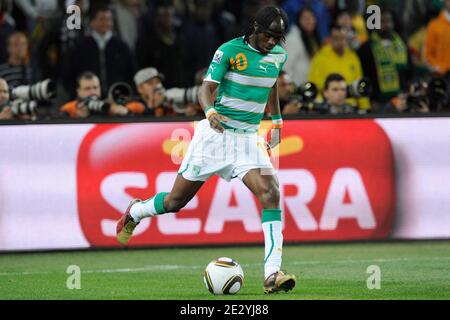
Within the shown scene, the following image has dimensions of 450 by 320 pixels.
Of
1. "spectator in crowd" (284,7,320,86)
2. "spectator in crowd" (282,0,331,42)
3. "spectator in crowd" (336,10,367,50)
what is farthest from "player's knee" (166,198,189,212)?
"spectator in crowd" (282,0,331,42)

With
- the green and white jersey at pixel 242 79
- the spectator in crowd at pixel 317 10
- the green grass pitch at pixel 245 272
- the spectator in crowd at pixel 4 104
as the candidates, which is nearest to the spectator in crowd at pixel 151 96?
the spectator in crowd at pixel 4 104

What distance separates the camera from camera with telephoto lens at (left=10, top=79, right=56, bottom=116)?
46.7ft

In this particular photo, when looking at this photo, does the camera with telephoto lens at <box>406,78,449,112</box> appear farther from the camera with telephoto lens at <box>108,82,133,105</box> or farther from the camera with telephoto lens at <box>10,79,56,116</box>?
the camera with telephoto lens at <box>10,79,56,116</box>

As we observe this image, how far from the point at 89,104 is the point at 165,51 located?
9.37 feet

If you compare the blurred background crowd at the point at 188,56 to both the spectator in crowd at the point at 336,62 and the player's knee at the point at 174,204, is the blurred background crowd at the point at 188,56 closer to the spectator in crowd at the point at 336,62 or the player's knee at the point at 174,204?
the spectator in crowd at the point at 336,62

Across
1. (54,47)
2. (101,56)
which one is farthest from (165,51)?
(54,47)

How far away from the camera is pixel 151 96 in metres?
15.2

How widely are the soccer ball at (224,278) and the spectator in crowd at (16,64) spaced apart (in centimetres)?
620

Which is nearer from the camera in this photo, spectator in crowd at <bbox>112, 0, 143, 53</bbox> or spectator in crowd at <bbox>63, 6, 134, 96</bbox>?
spectator in crowd at <bbox>63, 6, 134, 96</bbox>

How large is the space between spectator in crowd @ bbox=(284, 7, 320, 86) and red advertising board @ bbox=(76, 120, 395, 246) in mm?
3235

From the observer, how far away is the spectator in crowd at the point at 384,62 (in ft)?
55.6

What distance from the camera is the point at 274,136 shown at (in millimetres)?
11281

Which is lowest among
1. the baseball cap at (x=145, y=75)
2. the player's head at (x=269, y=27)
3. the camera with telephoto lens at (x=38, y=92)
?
the camera with telephoto lens at (x=38, y=92)

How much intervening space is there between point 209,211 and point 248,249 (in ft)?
→ 1.89
